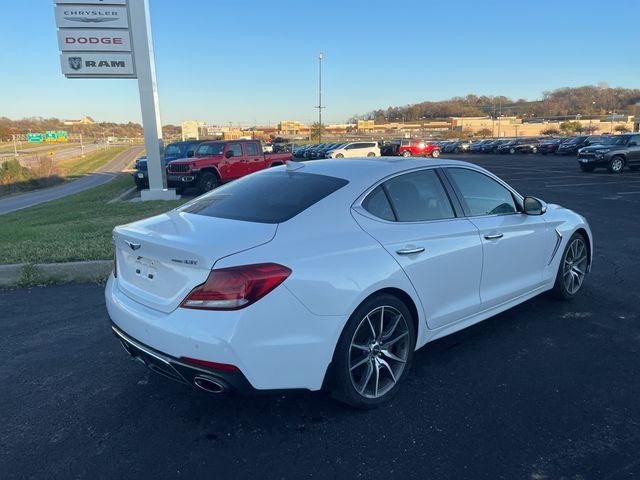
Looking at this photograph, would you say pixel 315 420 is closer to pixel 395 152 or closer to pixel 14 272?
pixel 14 272

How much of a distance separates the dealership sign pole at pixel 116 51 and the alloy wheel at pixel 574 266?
507 inches

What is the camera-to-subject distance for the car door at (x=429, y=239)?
320 centimetres

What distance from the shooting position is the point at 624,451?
8.81ft

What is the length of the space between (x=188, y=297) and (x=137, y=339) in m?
0.53

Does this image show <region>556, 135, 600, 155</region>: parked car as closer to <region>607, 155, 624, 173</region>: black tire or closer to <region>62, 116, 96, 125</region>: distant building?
<region>607, 155, 624, 173</region>: black tire

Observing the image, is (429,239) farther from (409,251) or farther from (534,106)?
(534,106)

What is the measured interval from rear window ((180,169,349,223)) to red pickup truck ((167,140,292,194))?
43.4 feet

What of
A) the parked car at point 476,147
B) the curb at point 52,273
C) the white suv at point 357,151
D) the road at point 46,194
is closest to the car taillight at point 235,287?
the curb at point 52,273

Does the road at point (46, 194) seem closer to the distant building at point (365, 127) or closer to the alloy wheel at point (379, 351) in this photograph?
the alloy wheel at point (379, 351)

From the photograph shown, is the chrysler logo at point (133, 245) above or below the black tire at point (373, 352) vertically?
above

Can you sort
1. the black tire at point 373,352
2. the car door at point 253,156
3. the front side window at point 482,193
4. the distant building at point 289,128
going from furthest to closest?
the distant building at point 289,128, the car door at point 253,156, the front side window at point 482,193, the black tire at point 373,352

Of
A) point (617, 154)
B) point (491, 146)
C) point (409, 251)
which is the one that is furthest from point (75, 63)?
point (491, 146)

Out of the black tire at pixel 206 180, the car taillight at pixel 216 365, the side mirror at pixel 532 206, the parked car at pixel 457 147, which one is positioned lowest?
the parked car at pixel 457 147

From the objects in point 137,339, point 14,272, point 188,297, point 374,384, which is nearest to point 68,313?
point 14,272
